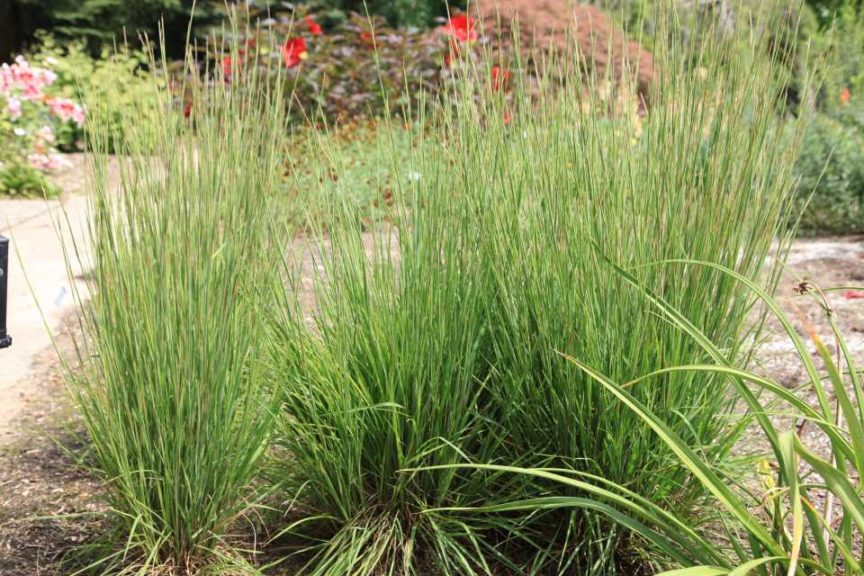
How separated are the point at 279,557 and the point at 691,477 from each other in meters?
0.96

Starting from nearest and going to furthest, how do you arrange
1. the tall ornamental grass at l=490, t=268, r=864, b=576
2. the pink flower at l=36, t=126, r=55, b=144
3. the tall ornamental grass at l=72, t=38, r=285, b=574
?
the tall ornamental grass at l=490, t=268, r=864, b=576
the tall ornamental grass at l=72, t=38, r=285, b=574
the pink flower at l=36, t=126, r=55, b=144

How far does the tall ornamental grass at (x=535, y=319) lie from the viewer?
2074 millimetres

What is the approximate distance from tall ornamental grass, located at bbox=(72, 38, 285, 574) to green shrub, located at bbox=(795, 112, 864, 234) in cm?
489

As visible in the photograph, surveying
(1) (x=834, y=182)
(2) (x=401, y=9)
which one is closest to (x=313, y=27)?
(1) (x=834, y=182)

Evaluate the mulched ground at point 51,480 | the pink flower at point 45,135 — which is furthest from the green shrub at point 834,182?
the pink flower at point 45,135

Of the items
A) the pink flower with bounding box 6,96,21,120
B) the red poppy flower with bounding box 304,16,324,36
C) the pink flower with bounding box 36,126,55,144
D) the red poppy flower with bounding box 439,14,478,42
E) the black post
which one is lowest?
the pink flower with bounding box 36,126,55,144

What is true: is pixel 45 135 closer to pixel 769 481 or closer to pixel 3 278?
pixel 3 278

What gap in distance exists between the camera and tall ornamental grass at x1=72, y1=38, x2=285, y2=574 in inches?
74.8

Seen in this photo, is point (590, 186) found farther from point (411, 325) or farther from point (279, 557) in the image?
point (279, 557)

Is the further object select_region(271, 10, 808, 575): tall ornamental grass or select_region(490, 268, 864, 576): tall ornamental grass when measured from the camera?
select_region(271, 10, 808, 575): tall ornamental grass

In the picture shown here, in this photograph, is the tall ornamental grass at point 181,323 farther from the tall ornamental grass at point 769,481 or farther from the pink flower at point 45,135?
the pink flower at point 45,135

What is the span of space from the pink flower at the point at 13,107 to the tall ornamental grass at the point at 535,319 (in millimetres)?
6221

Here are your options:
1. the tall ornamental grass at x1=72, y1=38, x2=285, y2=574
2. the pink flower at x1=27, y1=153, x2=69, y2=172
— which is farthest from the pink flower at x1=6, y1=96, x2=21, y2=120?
the tall ornamental grass at x1=72, y1=38, x2=285, y2=574

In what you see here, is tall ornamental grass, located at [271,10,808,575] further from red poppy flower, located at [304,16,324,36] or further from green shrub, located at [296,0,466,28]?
green shrub, located at [296,0,466,28]
